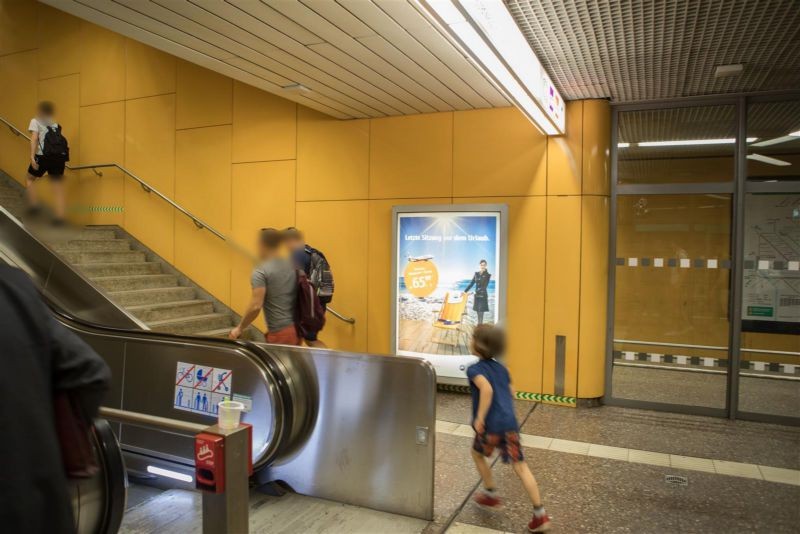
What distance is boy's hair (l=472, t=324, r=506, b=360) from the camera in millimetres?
3000

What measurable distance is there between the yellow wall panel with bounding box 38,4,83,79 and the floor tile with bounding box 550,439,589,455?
4.90 meters

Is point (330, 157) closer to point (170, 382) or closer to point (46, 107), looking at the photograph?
point (170, 382)

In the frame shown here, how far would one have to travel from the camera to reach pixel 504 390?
3008 millimetres

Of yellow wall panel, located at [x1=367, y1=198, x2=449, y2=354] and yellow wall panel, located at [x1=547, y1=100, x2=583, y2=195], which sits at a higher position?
yellow wall panel, located at [x1=547, y1=100, x2=583, y2=195]

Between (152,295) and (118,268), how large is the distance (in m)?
0.57

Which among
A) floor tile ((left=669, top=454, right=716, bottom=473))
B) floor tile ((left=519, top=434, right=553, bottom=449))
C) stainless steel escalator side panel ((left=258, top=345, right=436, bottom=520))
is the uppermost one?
Result: stainless steel escalator side panel ((left=258, top=345, right=436, bottom=520))

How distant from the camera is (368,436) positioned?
3273mm

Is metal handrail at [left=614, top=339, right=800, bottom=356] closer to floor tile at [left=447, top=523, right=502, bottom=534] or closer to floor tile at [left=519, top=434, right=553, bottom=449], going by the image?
floor tile at [left=519, top=434, right=553, bottom=449]

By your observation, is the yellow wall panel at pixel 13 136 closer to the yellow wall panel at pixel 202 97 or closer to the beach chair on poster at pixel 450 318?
the yellow wall panel at pixel 202 97

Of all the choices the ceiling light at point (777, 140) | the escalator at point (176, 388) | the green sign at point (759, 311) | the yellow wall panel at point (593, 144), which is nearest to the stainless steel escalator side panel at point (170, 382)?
→ the escalator at point (176, 388)

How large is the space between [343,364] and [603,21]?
8.84ft

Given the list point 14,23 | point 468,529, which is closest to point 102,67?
point 14,23

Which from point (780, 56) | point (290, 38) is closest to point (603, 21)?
point (780, 56)

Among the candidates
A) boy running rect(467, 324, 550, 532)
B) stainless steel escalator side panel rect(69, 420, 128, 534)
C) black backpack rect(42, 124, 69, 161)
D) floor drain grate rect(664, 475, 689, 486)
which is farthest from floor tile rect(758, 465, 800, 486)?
black backpack rect(42, 124, 69, 161)
